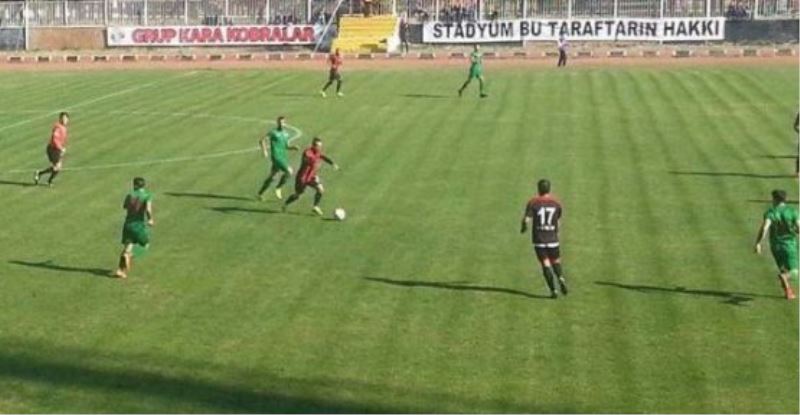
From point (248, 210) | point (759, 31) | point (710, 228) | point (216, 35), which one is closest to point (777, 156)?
point (710, 228)

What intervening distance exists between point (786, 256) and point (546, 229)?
3760mm

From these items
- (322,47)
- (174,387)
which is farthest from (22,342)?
(322,47)

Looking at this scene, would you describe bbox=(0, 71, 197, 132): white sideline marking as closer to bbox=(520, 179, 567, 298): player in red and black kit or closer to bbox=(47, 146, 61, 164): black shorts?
bbox=(47, 146, 61, 164): black shorts

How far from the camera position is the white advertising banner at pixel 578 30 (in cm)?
7944

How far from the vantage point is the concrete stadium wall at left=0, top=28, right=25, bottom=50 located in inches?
3406

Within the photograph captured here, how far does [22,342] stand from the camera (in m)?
20.8

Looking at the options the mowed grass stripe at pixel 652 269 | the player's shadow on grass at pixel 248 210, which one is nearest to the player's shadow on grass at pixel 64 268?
the player's shadow on grass at pixel 248 210

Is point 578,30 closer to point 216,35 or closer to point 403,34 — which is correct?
point 403,34

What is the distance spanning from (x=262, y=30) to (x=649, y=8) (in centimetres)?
2171

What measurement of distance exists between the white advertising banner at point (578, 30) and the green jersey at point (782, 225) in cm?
5600

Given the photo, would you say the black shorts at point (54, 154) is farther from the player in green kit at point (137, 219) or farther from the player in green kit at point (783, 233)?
the player in green kit at point (783, 233)

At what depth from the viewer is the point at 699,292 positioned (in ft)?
77.1

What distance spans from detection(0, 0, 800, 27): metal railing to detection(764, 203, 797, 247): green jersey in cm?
5842

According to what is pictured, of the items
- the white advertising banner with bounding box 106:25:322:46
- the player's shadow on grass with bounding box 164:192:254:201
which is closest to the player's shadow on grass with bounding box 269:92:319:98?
the player's shadow on grass with bounding box 164:192:254:201
